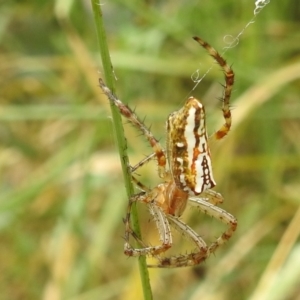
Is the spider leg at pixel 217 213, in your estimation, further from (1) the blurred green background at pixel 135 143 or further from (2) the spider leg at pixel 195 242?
(1) the blurred green background at pixel 135 143

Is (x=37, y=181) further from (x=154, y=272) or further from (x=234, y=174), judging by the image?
(x=234, y=174)

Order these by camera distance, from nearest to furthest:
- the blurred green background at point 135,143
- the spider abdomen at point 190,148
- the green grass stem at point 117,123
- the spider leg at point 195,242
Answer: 1. the green grass stem at point 117,123
2. the spider abdomen at point 190,148
3. the spider leg at point 195,242
4. the blurred green background at point 135,143

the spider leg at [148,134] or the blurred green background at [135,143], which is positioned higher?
the blurred green background at [135,143]

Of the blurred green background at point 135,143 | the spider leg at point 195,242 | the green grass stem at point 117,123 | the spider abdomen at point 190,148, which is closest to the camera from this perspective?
the green grass stem at point 117,123

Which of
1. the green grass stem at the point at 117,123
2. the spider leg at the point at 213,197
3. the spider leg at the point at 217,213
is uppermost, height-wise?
the spider leg at the point at 213,197

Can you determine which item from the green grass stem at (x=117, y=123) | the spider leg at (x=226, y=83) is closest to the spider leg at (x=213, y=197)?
the spider leg at (x=226, y=83)

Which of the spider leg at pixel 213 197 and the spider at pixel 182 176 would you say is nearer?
the spider at pixel 182 176

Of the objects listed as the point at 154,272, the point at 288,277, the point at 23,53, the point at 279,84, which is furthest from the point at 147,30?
the point at 288,277

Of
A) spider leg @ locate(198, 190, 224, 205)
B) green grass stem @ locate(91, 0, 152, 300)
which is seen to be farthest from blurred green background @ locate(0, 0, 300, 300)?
green grass stem @ locate(91, 0, 152, 300)
